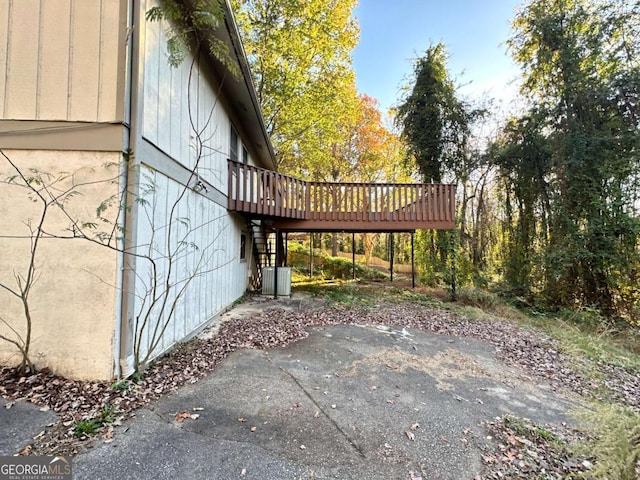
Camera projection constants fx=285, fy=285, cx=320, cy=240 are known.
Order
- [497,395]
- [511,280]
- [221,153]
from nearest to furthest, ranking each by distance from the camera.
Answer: [497,395], [221,153], [511,280]

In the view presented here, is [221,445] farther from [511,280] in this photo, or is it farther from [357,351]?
[511,280]

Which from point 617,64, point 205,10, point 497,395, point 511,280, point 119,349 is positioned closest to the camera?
point 119,349

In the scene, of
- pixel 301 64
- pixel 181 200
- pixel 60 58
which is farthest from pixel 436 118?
pixel 60 58

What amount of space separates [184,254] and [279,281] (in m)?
4.71

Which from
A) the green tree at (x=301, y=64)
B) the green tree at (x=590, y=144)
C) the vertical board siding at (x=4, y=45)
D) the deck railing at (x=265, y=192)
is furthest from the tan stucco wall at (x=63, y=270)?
the green tree at (x=590, y=144)

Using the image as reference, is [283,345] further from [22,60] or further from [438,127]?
[438,127]

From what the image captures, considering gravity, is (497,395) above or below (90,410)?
below

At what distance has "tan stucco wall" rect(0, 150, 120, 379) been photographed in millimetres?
2955

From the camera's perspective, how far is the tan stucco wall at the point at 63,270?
2.96 metres

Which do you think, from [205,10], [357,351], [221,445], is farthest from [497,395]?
[205,10]

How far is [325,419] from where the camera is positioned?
107 inches

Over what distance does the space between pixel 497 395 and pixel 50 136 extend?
229 inches

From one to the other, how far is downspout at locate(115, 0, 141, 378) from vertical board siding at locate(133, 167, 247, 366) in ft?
0.41

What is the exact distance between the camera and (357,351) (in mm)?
4594
